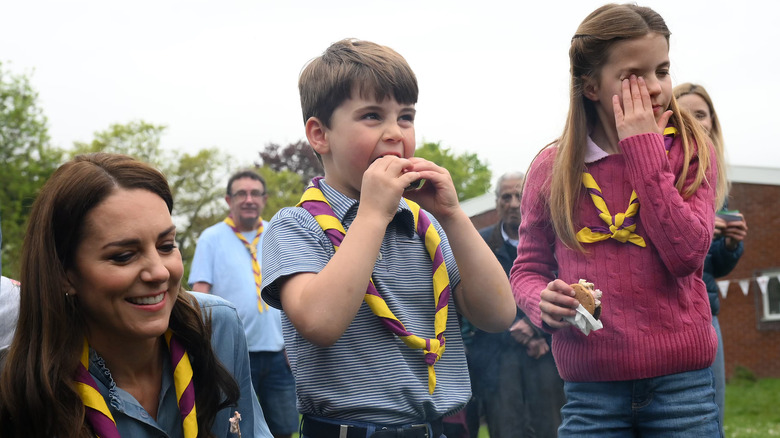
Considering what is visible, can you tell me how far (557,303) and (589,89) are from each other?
0.79 metres

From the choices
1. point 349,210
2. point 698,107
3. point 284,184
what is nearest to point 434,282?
point 349,210

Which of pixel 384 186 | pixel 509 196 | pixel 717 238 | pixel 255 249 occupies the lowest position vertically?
pixel 255 249

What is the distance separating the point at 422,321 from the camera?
2.32 metres

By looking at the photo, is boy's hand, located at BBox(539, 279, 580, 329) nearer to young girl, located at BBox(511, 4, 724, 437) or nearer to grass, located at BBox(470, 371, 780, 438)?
young girl, located at BBox(511, 4, 724, 437)

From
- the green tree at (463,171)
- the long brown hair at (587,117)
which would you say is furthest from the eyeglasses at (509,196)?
the green tree at (463,171)

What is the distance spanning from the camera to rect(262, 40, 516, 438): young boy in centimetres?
215

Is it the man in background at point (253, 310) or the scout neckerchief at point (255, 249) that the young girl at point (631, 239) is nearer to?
the man in background at point (253, 310)

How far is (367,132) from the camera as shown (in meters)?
2.30

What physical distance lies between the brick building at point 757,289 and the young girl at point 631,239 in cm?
→ 2183

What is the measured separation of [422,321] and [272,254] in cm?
47

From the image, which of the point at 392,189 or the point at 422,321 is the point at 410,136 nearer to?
the point at 392,189

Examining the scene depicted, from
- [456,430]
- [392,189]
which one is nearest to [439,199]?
[392,189]

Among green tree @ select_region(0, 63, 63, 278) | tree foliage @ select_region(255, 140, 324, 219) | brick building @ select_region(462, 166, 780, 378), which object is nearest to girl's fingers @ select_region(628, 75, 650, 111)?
brick building @ select_region(462, 166, 780, 378)

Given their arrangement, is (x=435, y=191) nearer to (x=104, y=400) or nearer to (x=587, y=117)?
(x=587, y=117)
